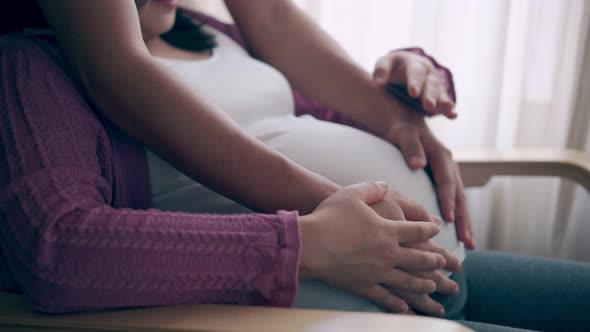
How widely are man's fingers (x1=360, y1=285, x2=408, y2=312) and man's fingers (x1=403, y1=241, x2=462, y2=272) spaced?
0.07 meters

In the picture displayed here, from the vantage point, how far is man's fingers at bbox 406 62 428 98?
90cm

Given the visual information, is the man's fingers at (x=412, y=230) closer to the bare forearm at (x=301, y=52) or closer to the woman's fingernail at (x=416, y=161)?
the woman's fingernail at (x=416, y=161)

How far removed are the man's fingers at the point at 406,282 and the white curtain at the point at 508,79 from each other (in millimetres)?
1102

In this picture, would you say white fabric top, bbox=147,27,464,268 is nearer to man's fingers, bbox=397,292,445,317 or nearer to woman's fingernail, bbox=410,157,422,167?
woman's fingernail, bbox=410,157,422,167

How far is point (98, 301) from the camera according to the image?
0.56 m

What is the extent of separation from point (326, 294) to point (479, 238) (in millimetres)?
1233

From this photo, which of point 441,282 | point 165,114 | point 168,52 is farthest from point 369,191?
point 168,52

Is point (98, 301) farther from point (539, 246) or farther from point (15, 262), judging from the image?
point (539, 246)

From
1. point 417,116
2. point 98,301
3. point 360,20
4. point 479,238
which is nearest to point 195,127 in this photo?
point 98,301

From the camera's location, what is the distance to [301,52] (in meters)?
1.12

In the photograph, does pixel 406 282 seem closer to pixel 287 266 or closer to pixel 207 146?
pixel 287 266

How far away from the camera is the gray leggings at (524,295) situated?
879 millimetres

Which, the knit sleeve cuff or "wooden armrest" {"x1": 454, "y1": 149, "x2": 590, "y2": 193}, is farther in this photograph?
"wooden armrest" {"x1": 454, "y1": 149, "x2": 590, "y2": 193}

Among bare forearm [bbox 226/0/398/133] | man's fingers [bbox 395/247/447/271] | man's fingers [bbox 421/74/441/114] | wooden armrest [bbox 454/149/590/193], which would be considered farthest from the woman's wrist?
wooden armrest [bbox 454/149/590/193]
